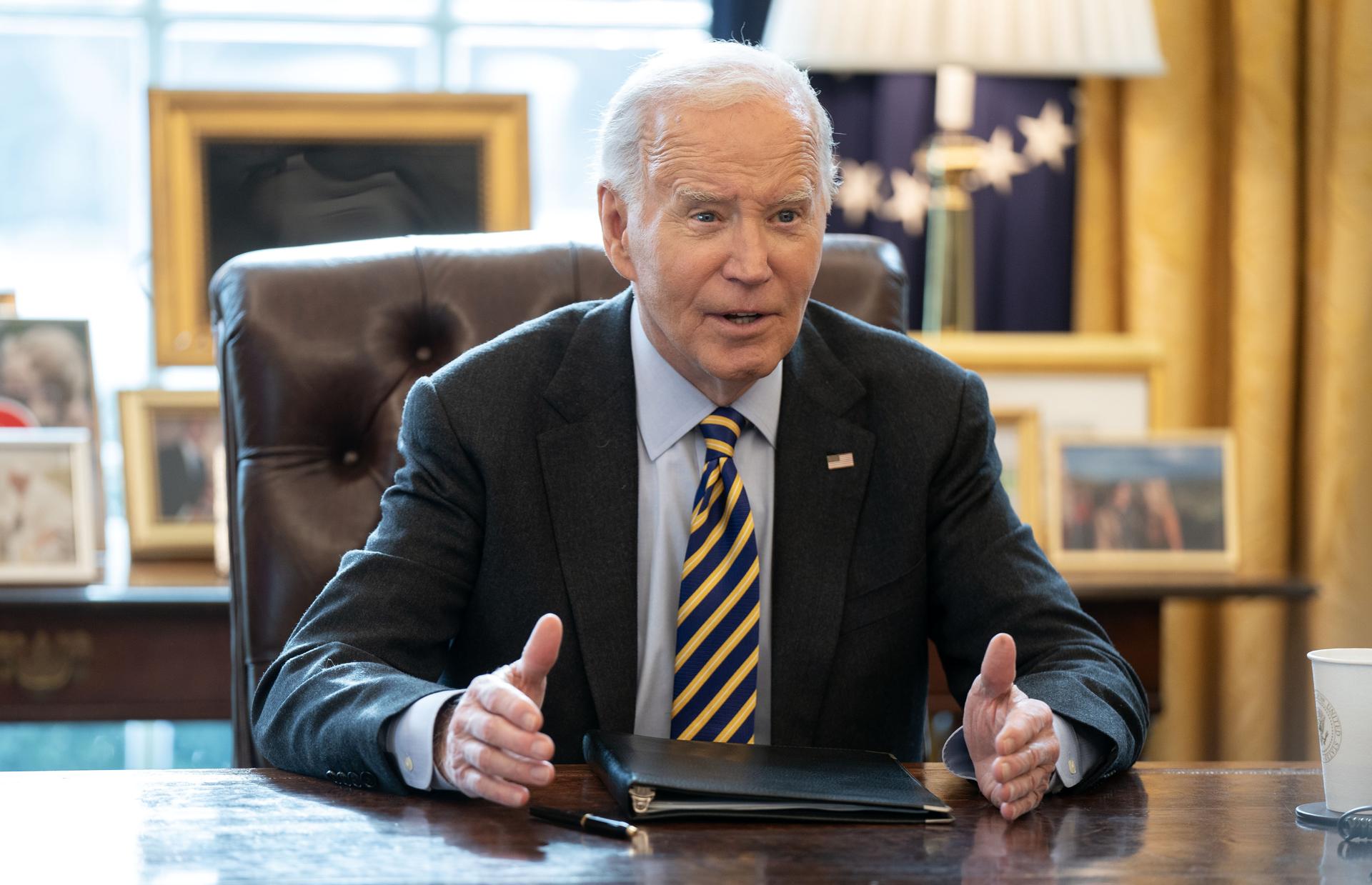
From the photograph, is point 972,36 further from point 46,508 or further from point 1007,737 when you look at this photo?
point 46,508

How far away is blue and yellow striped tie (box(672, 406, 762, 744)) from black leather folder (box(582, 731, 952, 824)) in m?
0.28

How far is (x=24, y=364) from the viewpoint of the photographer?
2.41 m

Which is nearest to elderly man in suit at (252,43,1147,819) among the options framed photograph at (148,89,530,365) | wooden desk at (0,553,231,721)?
A: wooden desk at (0,553,231,721)

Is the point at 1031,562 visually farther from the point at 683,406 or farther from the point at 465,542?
the point at 465,542

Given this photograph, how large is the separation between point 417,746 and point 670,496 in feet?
1.63

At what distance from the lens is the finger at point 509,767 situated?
1091 millimetres

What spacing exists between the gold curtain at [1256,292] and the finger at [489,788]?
1790 mm

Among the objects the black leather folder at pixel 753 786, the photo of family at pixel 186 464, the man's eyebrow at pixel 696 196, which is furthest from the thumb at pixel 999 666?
the photo of family at pixel 186 464

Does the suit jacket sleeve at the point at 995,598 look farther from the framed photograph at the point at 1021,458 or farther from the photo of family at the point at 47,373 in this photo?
the photo of family at the point at 47,373

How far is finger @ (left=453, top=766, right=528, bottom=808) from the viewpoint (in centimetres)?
109

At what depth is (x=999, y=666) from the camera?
3.92 feet

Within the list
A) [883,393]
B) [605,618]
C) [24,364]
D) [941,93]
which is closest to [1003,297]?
[941,93]

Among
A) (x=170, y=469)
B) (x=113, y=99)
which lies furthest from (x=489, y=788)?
(x=113, y=99)

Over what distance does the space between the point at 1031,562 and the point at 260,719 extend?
817mm
